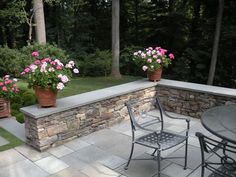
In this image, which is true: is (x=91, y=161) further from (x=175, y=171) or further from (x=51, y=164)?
(x=175, y=171)

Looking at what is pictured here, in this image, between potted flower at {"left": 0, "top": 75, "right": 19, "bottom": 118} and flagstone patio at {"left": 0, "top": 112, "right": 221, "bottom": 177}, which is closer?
flagstone patio at {"left": 0, "top": 112, "right": 221, "bottom": 177}

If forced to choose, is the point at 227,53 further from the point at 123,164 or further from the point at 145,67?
the point at 123,164

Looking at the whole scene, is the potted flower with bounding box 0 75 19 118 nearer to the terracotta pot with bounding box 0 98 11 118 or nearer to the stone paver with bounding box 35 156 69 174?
the terracotta pot with bounding box 0 98 11 118

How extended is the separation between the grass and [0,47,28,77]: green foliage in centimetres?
309

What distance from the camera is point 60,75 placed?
10.4 ft

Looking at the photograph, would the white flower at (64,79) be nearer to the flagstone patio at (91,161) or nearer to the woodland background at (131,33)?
the flagstone patio at (91,161)

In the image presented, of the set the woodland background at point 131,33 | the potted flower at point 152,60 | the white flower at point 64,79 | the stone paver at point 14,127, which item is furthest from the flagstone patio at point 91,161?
the woodland background at point 131,33

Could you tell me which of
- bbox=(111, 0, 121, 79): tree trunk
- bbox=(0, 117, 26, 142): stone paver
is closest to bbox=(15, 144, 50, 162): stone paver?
bbox=(0, 117, 26, 142): stone paver

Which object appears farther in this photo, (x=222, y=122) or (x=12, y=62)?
(x=12, y=62)

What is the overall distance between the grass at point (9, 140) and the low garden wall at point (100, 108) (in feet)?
0.65

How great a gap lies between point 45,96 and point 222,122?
2110 mm

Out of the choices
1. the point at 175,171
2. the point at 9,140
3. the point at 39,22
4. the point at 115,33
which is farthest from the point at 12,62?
the point at 175,171

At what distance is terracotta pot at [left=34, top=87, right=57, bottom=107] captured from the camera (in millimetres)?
3219

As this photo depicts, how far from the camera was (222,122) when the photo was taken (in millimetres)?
2363
